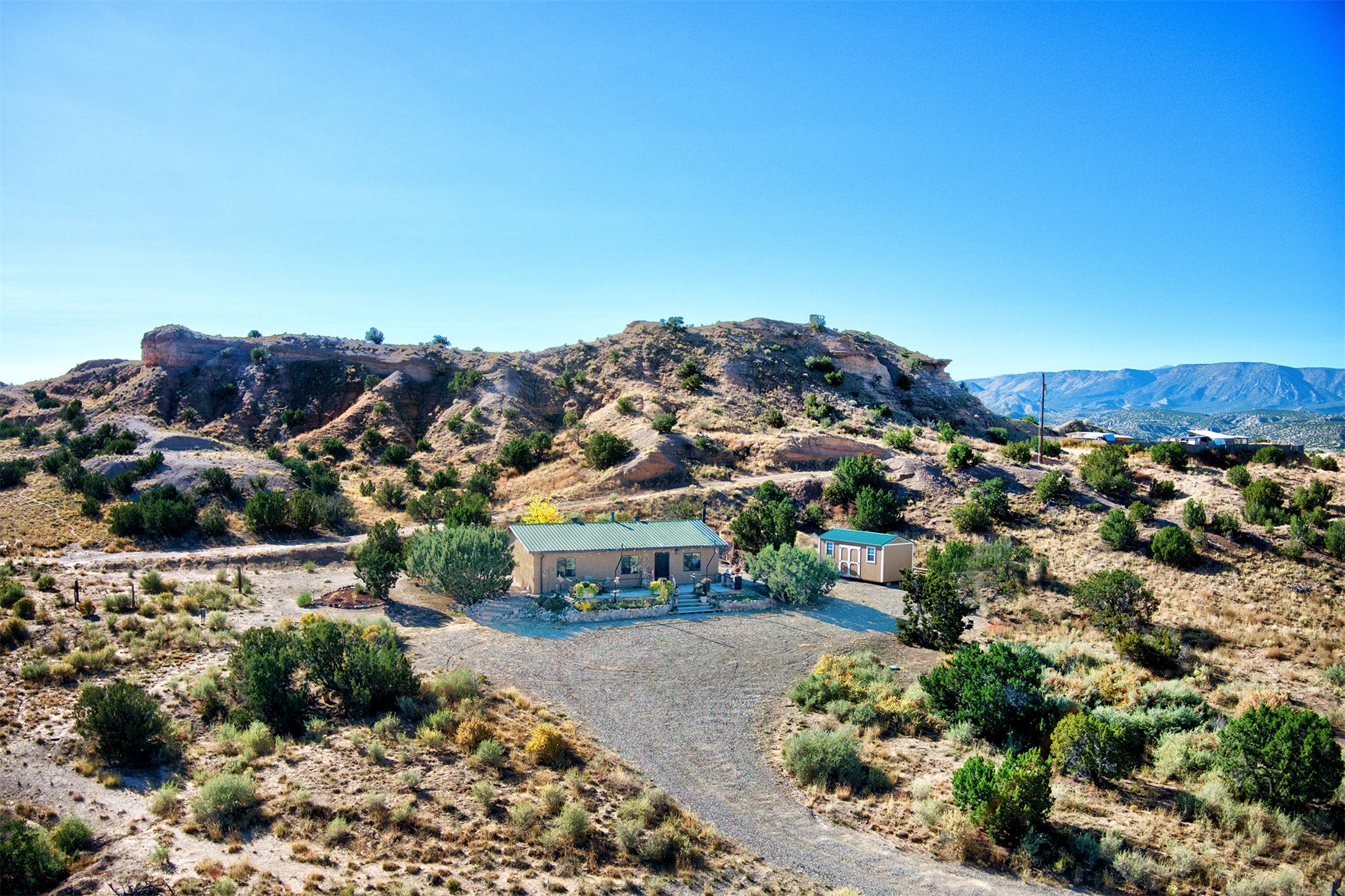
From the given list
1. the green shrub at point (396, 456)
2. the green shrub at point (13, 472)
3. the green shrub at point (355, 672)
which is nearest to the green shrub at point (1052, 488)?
the green shrub at point (355, 672)

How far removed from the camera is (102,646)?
61.2ft

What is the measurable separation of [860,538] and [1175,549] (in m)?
12.4

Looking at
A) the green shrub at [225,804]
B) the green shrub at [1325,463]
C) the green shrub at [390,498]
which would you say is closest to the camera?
the green shrub at [225,804]

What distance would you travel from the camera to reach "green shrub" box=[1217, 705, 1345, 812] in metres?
12.1

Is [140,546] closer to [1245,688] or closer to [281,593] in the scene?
[281,593]

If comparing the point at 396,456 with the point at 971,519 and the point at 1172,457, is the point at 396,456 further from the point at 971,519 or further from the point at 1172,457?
the point at 1172,457

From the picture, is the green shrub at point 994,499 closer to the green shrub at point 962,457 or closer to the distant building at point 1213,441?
the green shrub at point 962,457

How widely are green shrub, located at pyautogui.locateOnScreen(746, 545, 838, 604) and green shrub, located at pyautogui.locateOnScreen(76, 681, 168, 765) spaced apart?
19698 millimetres

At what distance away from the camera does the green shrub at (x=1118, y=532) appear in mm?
31391

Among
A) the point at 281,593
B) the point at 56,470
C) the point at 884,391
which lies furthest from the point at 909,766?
the point at 884,391

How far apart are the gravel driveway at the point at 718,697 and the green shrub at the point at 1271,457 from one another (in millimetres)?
26328

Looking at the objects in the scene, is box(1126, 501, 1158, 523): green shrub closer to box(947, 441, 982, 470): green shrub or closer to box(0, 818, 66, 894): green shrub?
box(947, 441, 982, 470): green shrub

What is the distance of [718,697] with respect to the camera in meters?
18.4

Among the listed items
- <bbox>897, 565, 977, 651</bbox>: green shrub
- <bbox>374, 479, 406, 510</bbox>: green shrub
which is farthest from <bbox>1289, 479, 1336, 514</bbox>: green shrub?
<bbox>374, 479, 406, 510</bbox>: green shrub
